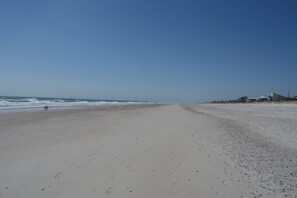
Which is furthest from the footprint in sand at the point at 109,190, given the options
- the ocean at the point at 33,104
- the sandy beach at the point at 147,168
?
the ocean at the point at 33,104

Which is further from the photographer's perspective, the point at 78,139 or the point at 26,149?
the point at 78,139

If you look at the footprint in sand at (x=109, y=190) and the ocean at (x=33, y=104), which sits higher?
the ocean at (x=33, y=104)

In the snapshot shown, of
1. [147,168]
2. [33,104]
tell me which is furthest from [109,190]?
[33,104]

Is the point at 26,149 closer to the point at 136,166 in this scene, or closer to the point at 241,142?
the point at 136,166

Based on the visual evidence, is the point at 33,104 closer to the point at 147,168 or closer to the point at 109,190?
the point at 147,168

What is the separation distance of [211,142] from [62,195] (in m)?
6.98

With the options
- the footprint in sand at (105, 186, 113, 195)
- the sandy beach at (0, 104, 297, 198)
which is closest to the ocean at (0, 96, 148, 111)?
the sandy beach at (0, 104, 297, 198)

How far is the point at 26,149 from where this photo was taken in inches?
372

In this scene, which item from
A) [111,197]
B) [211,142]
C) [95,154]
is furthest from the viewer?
[211,142]

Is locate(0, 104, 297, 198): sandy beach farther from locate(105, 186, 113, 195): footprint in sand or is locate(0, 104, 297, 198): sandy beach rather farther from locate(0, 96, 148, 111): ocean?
locate(0, 96, 148, 111): ocean

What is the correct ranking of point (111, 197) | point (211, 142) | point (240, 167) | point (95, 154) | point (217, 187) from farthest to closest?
1. point (211, 142)
2. point (95, 154)
3. point (240, 167)
4. point (217, 187)
5. point (111, 197)

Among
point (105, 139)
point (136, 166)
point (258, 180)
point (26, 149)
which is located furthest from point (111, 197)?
point (105, 139)

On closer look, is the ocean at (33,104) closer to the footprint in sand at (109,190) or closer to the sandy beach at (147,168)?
the sandy beach at (147,168)

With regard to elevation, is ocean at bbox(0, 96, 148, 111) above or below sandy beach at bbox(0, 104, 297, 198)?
above
